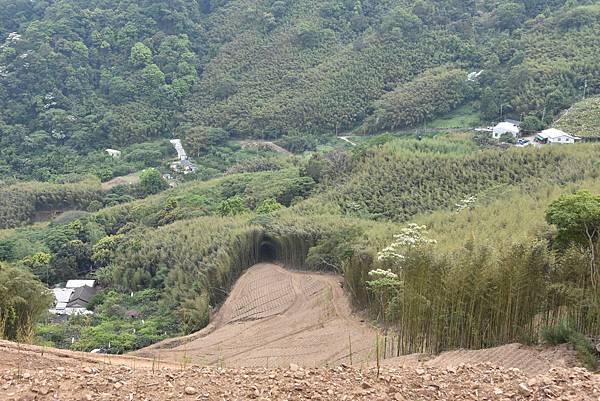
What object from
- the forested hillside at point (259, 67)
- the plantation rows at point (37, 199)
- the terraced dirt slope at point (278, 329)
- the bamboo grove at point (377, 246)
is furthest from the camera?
the forested hillside at point (259, 67)

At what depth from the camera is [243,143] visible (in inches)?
1780

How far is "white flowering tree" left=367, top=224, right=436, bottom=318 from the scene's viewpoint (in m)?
11.1

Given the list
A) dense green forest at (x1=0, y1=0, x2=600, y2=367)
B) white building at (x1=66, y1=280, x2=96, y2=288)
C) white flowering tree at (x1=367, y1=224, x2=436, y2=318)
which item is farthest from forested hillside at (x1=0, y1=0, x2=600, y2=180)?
white flowering tree at (x1=367, y1=224, x2=436, y2=318)

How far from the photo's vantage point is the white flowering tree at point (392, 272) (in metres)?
11.1

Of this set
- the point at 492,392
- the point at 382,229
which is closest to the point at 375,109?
the point at 382,229

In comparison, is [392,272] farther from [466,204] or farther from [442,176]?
[442,176]

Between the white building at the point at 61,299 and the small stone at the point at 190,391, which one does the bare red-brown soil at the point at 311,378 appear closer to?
the small stone at the point at 190,391

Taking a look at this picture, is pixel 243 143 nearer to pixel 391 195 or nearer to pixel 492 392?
pixel 391 195

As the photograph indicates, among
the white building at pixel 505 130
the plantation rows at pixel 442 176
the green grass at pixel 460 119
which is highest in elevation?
the green grass at pixel 460 119

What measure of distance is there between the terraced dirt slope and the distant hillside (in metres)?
17.9

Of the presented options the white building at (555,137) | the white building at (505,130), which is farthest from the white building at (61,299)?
the white building at (505,130)

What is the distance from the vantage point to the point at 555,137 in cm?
2747

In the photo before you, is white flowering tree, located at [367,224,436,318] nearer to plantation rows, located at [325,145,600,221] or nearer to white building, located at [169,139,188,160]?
plantation rows, located at [325,145,600,221]

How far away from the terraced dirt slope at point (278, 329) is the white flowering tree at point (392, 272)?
2.40ft
